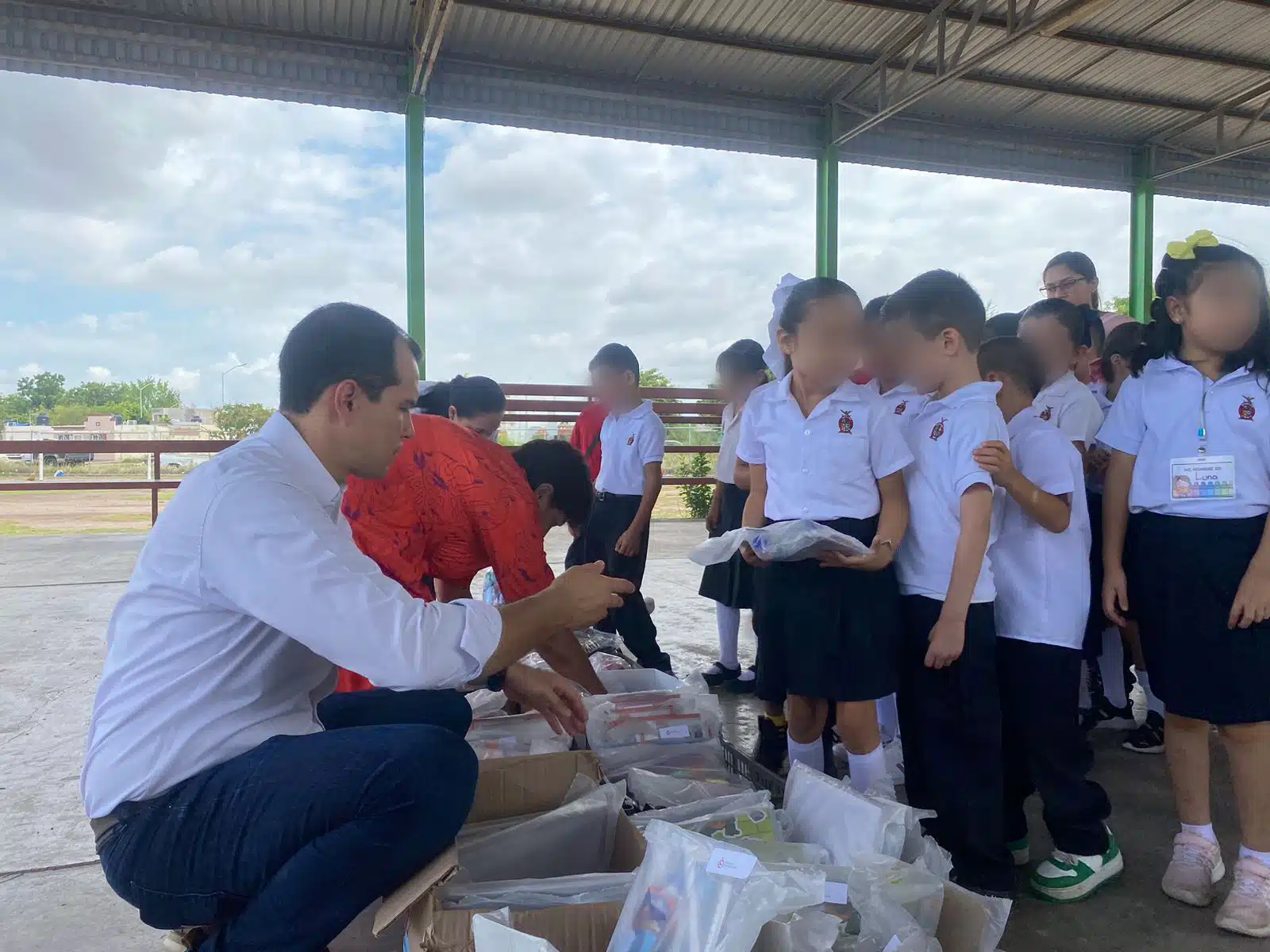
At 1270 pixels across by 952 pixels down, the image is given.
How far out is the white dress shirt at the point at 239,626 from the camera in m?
1.18

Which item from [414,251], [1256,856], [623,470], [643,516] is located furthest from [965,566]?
[414,251]

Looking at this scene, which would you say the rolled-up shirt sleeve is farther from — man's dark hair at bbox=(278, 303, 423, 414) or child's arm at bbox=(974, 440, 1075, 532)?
child's arm at bbox=(974, 440, 1075, 532)

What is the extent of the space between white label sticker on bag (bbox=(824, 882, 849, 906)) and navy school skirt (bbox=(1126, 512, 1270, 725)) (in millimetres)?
932

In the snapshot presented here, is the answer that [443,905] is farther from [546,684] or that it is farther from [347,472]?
[347,472]

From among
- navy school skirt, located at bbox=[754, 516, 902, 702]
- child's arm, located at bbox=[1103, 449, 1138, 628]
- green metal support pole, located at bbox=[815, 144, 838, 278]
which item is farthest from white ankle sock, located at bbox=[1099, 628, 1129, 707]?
green metal support pole, located at bbox=[815, 144, 838, 278]

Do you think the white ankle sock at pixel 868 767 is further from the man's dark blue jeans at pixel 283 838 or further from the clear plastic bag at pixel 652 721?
the man's dark blue jeans at pixel 283 838

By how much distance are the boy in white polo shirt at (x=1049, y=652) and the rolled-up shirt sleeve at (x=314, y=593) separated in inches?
46.5

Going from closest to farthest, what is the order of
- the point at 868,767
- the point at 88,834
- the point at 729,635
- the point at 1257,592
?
1. the point at 1257,592
2. the point at 868,767
3. the point at 88,834
4. the point at 729,635

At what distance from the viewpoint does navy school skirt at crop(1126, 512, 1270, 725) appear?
1681mm

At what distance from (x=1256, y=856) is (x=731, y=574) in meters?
1.89

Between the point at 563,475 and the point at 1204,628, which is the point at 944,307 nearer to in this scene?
the point at 1204,628

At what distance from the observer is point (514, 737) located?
81.3 inches

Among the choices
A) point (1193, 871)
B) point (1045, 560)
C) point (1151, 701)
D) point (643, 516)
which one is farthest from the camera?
point (643, 516)

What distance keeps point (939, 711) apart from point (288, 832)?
1295 millimetres
